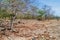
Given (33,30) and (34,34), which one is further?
(33,30)

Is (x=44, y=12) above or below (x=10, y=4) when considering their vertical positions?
below

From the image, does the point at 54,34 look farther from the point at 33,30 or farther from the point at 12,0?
the point at 12,0

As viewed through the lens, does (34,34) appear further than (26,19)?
No

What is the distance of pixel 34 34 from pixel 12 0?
221cm

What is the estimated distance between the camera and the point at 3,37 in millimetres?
10336

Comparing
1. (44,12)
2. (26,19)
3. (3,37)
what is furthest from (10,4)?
(44,12)

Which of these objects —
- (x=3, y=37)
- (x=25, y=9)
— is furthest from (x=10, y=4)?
(x=3, y=37)

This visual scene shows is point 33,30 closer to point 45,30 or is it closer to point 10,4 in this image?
point 45,30

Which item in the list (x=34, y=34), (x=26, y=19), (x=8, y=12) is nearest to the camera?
(x=34, y=34)

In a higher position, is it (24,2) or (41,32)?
(24,2)

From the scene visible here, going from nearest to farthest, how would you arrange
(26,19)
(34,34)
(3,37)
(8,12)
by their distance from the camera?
(3,37) < (34,34) < (8,12) < (26,19)

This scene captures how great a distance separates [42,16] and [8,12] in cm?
559

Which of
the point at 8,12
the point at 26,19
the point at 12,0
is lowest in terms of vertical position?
the point at 26,19

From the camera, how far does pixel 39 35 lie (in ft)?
35.6
